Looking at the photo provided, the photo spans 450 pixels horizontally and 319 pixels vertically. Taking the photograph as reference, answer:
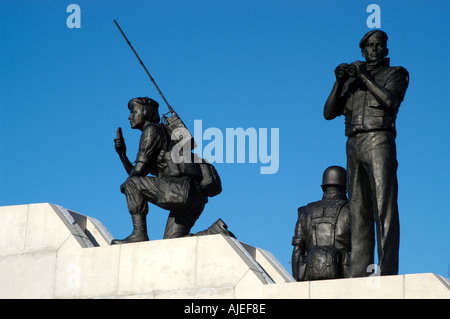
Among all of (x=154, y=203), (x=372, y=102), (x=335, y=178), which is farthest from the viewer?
(x=154, y=203)

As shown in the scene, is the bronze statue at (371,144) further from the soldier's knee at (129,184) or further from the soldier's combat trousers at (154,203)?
the soldier's knee at (129,184)

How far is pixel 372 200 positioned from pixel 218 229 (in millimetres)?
2339

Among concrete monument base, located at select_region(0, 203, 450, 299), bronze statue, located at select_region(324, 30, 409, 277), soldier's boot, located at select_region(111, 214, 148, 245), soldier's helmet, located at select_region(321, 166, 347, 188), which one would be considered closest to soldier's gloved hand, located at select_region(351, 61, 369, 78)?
bronze statue, located at select_region(324, 30, 409, 277)

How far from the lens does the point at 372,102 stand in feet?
43.8

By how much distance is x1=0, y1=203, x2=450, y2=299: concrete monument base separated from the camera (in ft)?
40.9

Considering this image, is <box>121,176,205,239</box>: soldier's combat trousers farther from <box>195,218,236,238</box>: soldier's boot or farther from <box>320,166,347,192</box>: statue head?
<box>320,166,347,192</box>: statue head

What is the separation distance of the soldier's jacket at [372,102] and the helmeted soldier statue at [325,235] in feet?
4.18

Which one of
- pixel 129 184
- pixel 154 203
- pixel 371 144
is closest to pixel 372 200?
pixel 371 144

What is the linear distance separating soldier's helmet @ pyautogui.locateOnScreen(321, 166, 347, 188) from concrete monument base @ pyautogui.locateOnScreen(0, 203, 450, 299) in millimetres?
1506

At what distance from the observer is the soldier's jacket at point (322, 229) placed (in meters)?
14.1

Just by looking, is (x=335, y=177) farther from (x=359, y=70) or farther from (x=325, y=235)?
(x=359, y=70)

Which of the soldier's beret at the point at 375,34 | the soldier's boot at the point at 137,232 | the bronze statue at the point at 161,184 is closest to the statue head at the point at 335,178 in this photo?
the bronze statue at the point at 161,184
